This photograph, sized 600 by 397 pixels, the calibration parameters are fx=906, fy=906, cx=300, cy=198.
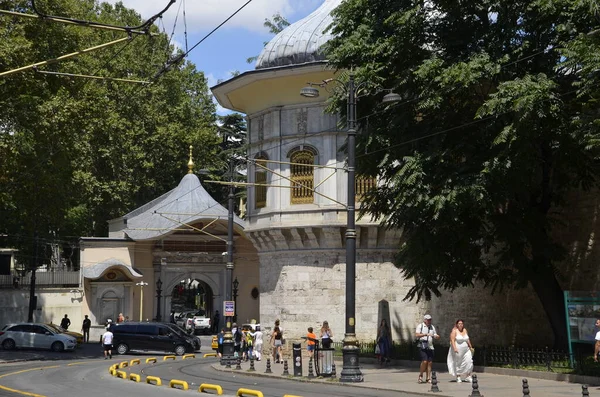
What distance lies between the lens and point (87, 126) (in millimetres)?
35719

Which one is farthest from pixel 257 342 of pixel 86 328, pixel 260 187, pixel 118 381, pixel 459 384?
pixel 86 328

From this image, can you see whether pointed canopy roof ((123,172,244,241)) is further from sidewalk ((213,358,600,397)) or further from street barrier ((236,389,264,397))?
street barrier ((236,389,264,397))

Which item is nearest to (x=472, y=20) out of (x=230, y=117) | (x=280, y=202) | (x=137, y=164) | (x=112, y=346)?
(x=280, y=202)

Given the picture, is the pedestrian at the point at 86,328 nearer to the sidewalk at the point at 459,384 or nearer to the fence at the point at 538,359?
the sidewalk at the point at 459,384

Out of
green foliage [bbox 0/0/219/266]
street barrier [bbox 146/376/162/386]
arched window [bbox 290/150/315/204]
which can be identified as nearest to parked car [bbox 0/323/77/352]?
green foliage [bbox 0/0/219/266]

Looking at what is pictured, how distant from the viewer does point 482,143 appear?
23812 millimetres

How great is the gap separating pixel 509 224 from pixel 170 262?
1181 inches

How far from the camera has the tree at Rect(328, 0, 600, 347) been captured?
2188 centimetres

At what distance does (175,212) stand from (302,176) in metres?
16.9

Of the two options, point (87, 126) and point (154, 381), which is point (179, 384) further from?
point (87, 126)

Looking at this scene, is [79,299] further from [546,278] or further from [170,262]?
[546,278]

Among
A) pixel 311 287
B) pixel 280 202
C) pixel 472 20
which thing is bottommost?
pixel 311 287

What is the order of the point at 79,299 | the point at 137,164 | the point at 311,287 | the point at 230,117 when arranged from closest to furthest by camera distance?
the point at 311,287 → the point at 79,299 → the point at 137,164 → the point at 230,117

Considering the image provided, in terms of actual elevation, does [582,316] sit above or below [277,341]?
above
